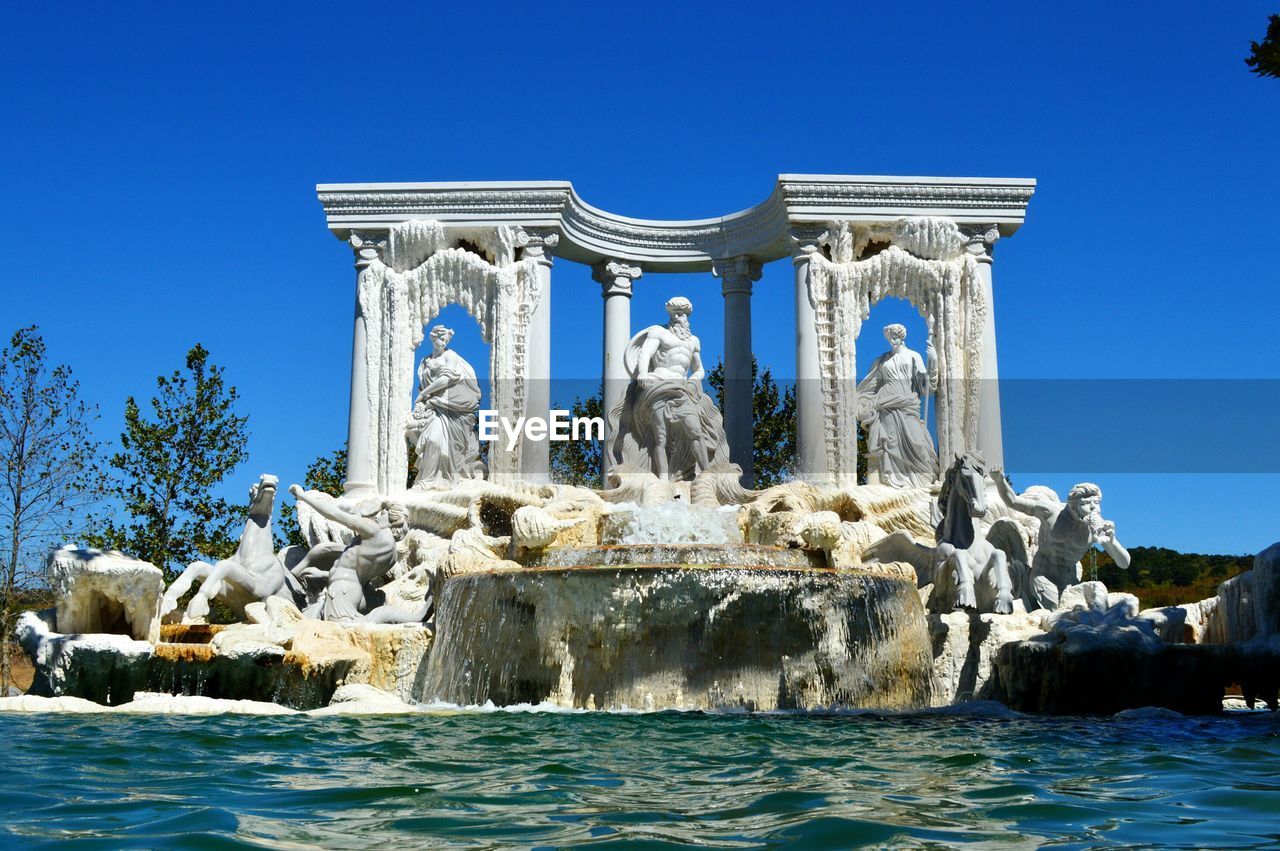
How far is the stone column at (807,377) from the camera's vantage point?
845 inches

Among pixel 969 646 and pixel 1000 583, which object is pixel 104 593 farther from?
pixel 1000 583

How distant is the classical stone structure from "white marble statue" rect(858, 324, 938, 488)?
39 cm

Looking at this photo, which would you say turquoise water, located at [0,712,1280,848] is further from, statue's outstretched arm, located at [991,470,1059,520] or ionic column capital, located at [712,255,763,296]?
ionic column capital, located at [712,255,763,296]

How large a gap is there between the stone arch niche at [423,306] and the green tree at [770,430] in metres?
10.2

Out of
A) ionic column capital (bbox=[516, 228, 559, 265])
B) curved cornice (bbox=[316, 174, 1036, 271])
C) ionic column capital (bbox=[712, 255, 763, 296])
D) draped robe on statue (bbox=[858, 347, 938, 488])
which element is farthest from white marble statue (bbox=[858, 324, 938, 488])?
ionic column capital (bbox=[516, 228, 559, 265])

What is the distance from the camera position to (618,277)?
24156 mm

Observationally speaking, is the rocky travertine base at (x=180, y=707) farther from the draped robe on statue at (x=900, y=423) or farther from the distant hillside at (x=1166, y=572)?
the distant hillside at (x=1166, y=572)

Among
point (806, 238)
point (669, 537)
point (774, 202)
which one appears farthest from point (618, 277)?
point (669, 537)

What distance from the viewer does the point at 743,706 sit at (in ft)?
38.3

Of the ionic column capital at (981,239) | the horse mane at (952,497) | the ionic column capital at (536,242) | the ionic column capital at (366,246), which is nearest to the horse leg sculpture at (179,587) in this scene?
the ionic column capital at (366,246)

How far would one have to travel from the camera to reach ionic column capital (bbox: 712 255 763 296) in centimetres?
2416

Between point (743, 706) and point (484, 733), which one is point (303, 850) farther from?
point (743, 706)

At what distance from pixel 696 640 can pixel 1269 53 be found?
6888 mm

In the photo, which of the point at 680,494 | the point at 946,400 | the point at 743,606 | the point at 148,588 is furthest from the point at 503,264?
the point at 743,606
